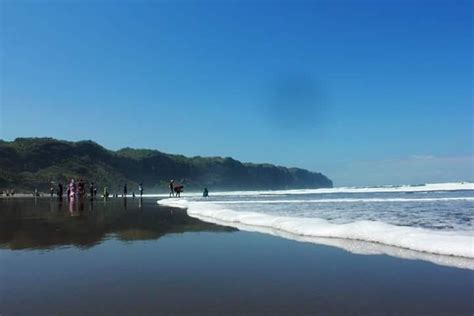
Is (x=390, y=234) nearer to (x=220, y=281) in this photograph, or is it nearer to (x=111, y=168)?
(x=220, y=281)

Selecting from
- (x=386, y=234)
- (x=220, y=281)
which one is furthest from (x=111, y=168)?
(x=220, y=281)

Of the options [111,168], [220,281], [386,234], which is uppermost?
[111,168]

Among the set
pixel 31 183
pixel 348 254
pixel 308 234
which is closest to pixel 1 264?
pixel 348 254

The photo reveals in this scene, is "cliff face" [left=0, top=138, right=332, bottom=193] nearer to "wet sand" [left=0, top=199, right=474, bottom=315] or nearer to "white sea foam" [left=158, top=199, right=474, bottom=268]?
"white sea foam" [left=158, top=199, right=474, bottom=268]

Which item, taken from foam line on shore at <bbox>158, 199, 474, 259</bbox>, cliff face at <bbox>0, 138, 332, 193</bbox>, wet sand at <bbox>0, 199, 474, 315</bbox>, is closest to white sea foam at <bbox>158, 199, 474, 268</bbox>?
foam line on shore at <bbox>158, 199, 474, 259</bbox>

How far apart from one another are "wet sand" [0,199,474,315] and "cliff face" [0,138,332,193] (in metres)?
89.8

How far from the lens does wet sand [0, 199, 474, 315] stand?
16.1 ft

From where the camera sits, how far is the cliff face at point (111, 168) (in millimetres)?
102000

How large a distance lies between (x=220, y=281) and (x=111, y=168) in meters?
129

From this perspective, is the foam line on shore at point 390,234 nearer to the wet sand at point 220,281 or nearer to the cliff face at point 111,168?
the wet sand at point 220,281

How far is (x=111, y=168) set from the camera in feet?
427

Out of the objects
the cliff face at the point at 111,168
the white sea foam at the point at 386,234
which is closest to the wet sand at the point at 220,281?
the white sea foam at the point at 386,234

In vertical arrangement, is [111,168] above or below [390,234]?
above

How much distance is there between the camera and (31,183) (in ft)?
303
